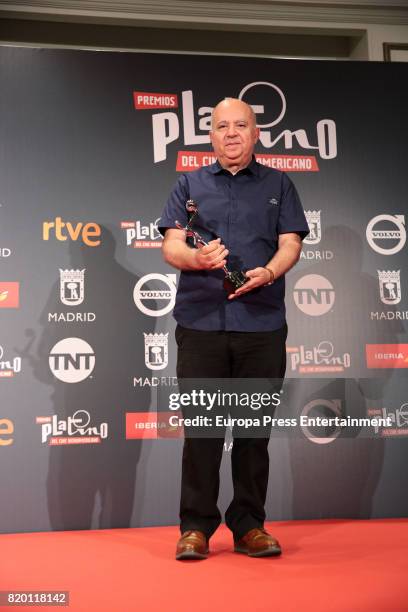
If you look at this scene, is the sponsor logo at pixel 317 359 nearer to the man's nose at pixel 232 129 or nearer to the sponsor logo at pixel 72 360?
the sponsor logo at pixel 72 360

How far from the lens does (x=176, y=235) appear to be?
8.77 ft

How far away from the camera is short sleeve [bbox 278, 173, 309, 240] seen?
8.93 feet

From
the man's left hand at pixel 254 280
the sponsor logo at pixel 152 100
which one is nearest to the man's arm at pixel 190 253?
the man's left hand at pixel 254 280

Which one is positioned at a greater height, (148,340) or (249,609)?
(148,340)

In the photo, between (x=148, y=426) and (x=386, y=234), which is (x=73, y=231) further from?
(x=386, y=234)

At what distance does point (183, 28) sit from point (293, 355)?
8.35ft

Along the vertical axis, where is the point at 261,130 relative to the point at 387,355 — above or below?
above

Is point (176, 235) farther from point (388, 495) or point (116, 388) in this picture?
point (388, 495)

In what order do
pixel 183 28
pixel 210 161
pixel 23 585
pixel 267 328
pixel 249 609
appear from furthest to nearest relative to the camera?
1. pixel 183 28
2. pixel 210 161
3. pixel 267 328
4. pixel 23 585
5. pixel 249 609

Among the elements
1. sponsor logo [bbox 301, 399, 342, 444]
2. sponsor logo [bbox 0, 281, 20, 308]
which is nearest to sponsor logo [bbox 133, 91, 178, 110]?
sponsor logo [bbox 0, 281, 20, 308]

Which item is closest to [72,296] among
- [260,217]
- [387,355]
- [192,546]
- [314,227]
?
[260,217]

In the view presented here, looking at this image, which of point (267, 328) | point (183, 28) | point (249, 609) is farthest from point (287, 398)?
point (183, 28)

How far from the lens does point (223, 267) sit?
249 centimetres

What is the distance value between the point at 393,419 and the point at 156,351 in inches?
50.6
